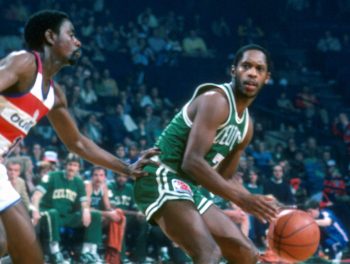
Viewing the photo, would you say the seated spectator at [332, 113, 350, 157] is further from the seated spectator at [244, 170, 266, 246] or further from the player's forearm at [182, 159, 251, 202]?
the player's forearm at [182, 159, 251, 202]

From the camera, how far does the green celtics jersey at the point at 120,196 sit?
1138 centimetres

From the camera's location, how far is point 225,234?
5.25 m

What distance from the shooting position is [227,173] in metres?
5.72

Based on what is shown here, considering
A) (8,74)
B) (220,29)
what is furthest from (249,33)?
(8,74)

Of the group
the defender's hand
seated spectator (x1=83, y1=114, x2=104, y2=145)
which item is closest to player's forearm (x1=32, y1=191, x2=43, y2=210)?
the defender's hand

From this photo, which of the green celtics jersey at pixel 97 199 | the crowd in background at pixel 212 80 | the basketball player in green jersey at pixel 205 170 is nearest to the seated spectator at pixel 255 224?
the crowd in background at pixel 212 80

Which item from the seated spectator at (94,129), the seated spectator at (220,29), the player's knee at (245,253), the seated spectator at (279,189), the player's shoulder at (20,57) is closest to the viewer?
the player's shoulder at (20,57)

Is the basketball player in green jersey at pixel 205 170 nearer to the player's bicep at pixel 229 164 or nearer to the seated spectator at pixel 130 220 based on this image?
the player's bicep at pixel 229 164

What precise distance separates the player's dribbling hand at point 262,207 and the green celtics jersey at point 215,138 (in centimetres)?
64

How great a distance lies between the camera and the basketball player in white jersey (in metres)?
4.59

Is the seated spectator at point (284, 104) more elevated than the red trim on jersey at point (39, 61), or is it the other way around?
the red trim on jersey at point (39, 61)

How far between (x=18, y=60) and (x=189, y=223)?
56.0 inches

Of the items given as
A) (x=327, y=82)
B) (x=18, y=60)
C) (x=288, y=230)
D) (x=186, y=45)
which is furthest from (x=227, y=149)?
(x=327, y=82)

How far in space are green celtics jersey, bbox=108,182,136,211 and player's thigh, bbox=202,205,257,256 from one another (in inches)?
241
